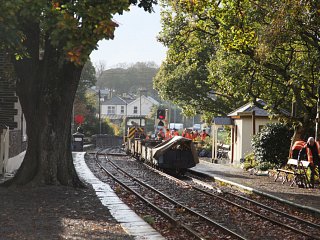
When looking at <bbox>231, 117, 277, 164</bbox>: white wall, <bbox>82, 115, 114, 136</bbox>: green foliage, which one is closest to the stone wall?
<bbox>231, 117, 277, 164</bbox>: white wall

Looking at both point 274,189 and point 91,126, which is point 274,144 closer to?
point 274,189

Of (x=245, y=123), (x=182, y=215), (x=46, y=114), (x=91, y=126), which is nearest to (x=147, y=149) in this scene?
(x=245, y=123)

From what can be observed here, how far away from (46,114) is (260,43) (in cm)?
669

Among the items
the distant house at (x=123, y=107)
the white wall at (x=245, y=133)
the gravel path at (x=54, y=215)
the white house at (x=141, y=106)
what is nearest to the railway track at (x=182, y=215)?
the gravel path at (x=54, y=215)

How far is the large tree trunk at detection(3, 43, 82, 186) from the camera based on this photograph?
14.0m

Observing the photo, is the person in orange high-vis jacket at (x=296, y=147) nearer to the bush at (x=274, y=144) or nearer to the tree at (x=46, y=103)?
the bush at (x=274, y=144)

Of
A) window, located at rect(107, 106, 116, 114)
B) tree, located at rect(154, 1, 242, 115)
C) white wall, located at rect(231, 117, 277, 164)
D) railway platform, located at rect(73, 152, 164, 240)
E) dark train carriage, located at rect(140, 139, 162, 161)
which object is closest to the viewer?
railway platform, located at rect(73, 152, 164, 240)

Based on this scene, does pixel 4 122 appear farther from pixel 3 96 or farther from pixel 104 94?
pixel 104 94

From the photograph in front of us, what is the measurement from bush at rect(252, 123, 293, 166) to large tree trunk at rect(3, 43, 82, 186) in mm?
11496

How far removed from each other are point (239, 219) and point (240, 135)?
17.0 meters

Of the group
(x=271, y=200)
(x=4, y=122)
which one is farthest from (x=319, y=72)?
(x=4, y=122)

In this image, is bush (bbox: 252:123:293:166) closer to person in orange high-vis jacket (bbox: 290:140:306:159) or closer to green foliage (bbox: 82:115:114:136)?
person in orange high-vis jacket (bbox: 290:140:306:159)

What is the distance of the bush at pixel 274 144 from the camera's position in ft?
77.2

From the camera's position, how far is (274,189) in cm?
1636
